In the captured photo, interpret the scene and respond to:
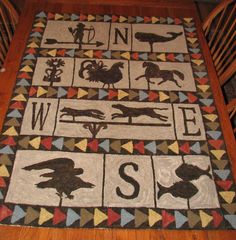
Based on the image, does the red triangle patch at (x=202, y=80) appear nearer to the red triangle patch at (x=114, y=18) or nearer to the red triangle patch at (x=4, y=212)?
the red triangle patch at (x=114, y=18)

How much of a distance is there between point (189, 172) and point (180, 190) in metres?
0.08

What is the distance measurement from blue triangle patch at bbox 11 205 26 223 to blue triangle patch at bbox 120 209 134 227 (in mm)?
291

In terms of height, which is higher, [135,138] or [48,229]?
[135,138]

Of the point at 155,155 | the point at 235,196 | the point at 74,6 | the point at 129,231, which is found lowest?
the point at 129,231

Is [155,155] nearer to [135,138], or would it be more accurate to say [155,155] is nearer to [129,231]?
[135,138]

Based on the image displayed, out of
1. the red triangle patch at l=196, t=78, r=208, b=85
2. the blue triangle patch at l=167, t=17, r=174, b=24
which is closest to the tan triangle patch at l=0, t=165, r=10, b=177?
the red triangle patch at l=196, t=78, r=208, b=85

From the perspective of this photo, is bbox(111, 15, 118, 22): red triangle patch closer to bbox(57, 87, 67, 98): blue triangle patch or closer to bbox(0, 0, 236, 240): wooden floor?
bbox(0, 0, 236, 240): wooden floor

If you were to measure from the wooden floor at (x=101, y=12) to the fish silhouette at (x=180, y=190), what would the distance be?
12 centimetres

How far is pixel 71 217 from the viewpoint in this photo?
0.98 meters

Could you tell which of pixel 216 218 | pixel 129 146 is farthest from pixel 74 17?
pixel 216 218

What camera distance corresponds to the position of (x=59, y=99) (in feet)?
4.18

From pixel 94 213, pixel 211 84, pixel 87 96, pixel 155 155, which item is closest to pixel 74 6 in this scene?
pixel 87 96

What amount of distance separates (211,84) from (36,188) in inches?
31.7

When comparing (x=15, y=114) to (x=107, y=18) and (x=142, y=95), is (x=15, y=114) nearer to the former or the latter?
(x=142, y=95)
